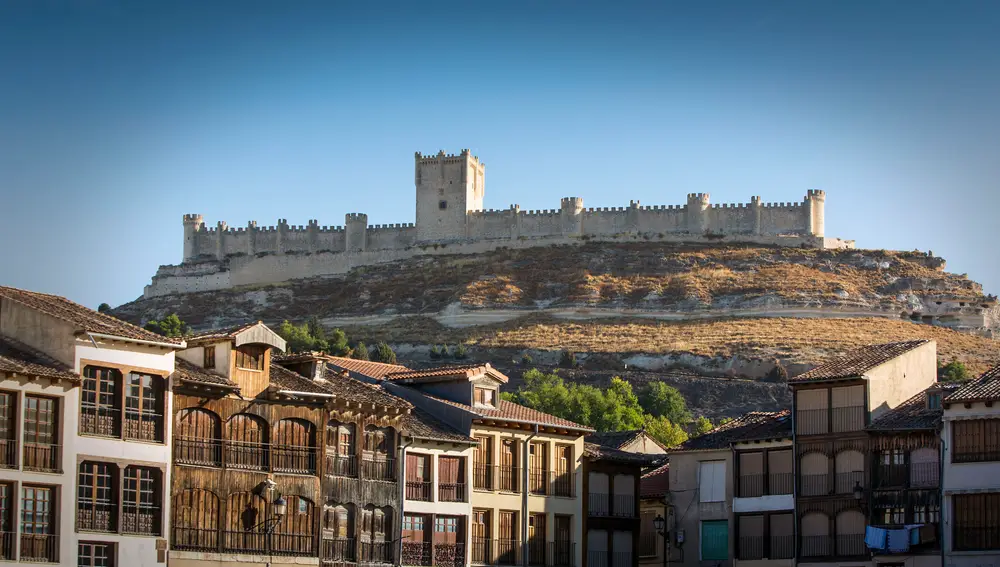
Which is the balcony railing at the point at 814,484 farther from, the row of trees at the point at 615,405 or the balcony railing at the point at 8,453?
the row of trees at the point at 615,405

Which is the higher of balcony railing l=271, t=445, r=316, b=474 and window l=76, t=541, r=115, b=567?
balcony railing l=271, t=445, r=316, b=474

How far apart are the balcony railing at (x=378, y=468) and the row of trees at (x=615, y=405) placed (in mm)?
44621

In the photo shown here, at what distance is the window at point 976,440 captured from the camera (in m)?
54.8

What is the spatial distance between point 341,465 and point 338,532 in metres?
1.95

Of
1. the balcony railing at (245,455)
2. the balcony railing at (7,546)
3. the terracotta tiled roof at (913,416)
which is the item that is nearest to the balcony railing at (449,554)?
the balcony railing at (245,455)

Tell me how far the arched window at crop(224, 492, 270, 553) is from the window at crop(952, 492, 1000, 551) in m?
20.9

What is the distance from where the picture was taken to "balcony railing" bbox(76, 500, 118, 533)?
4450cm

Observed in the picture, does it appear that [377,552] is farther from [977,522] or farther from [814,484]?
[977,522]

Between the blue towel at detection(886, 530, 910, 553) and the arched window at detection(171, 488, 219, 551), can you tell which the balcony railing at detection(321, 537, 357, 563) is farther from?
the blue towel at detection(886, 530, 910, 553)

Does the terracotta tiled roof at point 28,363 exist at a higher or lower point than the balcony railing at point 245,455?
higher

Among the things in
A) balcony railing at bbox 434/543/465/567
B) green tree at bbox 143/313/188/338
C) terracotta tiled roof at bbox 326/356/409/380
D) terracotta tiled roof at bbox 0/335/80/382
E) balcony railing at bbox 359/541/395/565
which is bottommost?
balcony railing at bbox 434/543/465/567

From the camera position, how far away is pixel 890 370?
198 ft

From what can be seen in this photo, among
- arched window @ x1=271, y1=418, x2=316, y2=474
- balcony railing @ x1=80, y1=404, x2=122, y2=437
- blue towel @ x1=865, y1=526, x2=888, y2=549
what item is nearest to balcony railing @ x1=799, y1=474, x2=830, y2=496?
blue towel @ x1=865, y1=526, x2=888, y2=549

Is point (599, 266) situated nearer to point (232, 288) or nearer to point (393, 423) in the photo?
point (232, 288)
